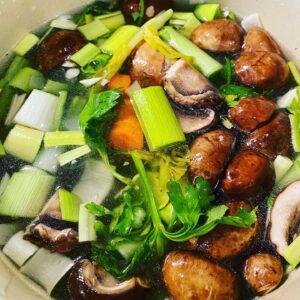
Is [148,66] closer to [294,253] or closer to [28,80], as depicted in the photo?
[28,80]

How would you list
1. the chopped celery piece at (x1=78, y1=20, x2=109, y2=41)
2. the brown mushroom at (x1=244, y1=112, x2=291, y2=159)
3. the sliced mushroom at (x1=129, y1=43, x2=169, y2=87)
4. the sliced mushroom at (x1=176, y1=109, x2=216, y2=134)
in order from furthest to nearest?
the chopped celery piece at (x1=78, y1=20, x2=109, y2=41)
the sliced mushroom at (x1=129, y1=43, x2=169, y2=87)
the sliced mushroom at (x1=176, y1=109, x2=216, y2=134)
the brown mushroom at (x1=244, y1=112, x2=291, y2=159)

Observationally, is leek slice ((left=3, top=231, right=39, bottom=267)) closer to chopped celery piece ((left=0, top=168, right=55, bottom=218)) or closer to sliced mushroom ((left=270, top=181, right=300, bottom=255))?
chopped celery piece ((left=0, top=168, right=55, bottom=218))

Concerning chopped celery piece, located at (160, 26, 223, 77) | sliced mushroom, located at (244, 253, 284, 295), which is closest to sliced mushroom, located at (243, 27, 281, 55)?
chopped celery piece, located at (160, 26, 223, 77)

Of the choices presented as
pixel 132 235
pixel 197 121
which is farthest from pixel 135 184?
pixel 197 121

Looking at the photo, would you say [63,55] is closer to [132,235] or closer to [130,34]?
[130,34]

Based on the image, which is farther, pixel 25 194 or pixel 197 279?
pixel 25 194

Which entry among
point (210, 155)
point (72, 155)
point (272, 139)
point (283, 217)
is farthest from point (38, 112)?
point (283, 217)
